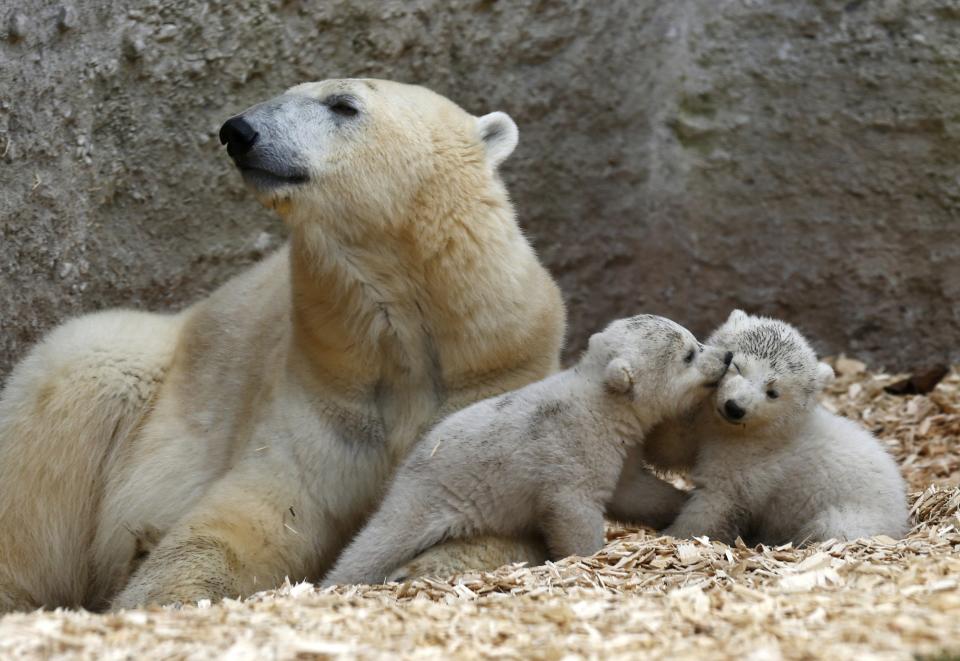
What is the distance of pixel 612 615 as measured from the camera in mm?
3285

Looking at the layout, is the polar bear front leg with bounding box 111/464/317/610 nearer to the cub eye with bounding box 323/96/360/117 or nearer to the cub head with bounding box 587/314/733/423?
the cub head with bounding box 587/314/733/423

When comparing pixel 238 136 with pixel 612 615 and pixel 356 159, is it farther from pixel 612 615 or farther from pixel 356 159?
pixel 612 615

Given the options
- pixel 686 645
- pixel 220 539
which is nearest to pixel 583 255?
pixel 220 539

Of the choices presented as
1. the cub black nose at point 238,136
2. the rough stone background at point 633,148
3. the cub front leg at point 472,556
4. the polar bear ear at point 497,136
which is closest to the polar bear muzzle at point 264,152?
the cub black nose at point 238,136

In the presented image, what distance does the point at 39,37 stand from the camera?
17.6 feet

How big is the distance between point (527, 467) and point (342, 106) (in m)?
1.37

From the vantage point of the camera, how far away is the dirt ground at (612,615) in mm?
2994

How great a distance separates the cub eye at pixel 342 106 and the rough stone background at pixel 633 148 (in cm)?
159

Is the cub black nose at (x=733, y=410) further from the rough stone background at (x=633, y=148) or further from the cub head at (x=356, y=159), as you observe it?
the rough stone background at (x=633, y=148)

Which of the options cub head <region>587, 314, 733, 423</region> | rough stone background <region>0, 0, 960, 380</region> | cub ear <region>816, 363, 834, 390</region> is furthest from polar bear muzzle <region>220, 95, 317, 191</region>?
cub ear <region>816, 363, 834, 390</region>

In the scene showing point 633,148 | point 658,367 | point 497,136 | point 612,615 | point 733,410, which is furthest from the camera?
point 633,148

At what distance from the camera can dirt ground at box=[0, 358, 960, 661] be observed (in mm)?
2994

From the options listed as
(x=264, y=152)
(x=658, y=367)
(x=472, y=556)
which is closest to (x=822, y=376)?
(x=658, y=367)

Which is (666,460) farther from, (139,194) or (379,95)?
(139,194)
